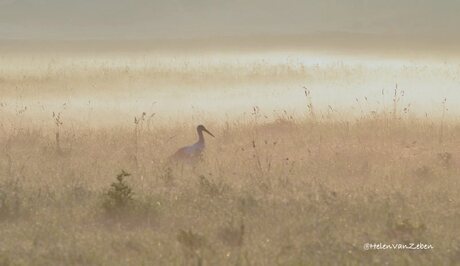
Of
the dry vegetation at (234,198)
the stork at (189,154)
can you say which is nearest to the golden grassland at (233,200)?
the dry vegetation at (234,198)

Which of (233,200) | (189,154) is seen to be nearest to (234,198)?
A: (233,200)

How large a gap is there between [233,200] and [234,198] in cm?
11

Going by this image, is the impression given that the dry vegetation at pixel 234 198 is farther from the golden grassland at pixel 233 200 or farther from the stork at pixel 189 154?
the stork at pixel 189 154

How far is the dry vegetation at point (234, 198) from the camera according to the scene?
323 inches

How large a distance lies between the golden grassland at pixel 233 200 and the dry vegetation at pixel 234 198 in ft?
0.08

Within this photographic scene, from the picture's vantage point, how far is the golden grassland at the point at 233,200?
8.19m

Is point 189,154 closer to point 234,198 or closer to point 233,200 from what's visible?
point 234,198

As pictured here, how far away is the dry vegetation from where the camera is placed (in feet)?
26.9

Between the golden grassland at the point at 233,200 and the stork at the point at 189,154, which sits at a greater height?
the stork at the point at 189,154

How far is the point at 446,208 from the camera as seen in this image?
995 cm

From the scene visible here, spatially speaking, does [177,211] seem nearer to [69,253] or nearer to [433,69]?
[69,253]

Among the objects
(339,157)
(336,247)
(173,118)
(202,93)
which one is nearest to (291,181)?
(339,157)

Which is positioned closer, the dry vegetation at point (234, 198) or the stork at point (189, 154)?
the dry vegetation at point (234, 198)

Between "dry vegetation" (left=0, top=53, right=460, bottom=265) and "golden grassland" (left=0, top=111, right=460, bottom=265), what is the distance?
0.08 feet
